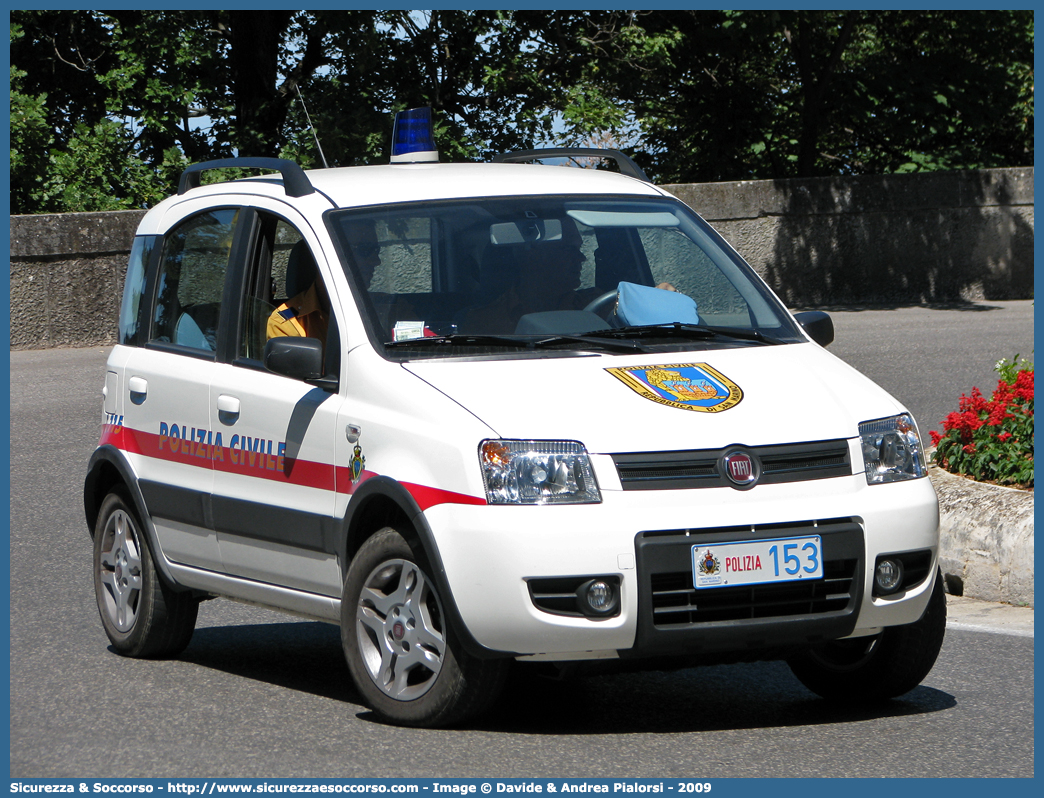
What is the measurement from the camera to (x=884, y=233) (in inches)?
868

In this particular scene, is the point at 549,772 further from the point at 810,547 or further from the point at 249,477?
the point at 249,477

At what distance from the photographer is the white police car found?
4.77 m

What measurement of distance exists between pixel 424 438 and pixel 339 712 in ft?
3.73

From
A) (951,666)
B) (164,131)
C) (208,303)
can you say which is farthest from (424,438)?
(164,131)

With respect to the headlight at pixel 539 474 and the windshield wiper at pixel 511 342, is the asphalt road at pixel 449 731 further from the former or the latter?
the windshield wiper at pixel 511 342

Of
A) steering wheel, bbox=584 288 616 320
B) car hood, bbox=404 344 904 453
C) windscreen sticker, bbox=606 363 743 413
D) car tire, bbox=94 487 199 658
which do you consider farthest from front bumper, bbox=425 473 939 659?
car tire, bbox=94 487 199 658

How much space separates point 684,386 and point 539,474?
24.7 inches

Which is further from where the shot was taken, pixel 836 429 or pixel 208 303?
pixel 208 303

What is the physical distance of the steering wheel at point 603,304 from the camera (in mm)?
5836

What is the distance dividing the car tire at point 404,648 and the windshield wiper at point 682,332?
110cm

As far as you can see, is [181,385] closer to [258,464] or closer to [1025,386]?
[258,464]

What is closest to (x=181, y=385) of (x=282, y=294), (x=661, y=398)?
(x=282, y=294)

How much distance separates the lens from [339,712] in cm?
551

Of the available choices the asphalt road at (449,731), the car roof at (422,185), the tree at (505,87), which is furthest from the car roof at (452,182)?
the tree at (505,87)
